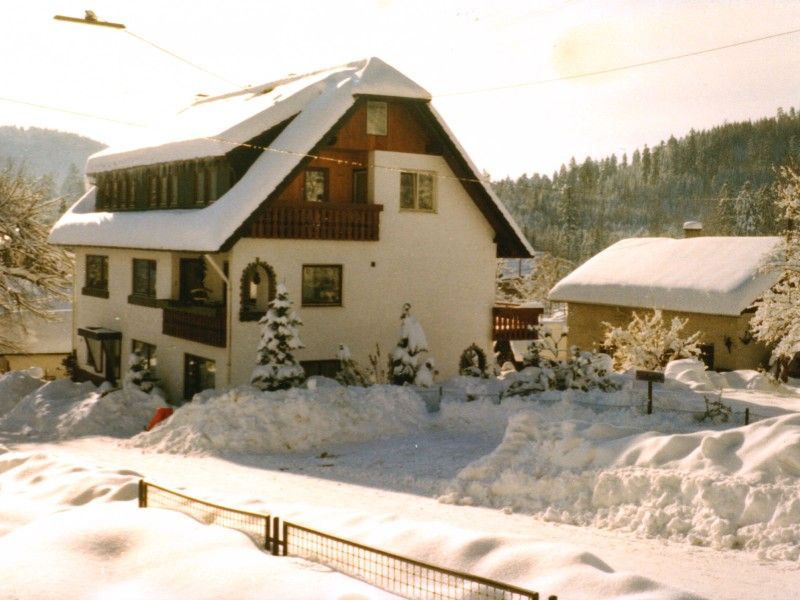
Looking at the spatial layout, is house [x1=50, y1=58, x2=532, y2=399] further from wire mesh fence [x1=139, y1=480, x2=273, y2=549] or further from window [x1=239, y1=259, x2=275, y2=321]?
wire mesh fence [x1=139, y1=480, x2=273, y2=549]

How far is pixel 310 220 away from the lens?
23344 mm

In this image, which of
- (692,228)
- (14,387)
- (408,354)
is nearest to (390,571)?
(408,354)

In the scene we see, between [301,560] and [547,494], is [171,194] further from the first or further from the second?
[301,560]

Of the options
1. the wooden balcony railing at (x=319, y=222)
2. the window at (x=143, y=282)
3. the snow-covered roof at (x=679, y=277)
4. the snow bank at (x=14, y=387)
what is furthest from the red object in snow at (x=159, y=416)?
the snow-covered roof at (x=679, y=277)

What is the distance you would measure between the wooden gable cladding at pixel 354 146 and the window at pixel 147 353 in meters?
7.79

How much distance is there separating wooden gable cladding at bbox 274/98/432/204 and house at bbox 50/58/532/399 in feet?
0.15

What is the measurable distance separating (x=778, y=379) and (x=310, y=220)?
16465mm

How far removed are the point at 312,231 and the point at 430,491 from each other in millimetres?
10892

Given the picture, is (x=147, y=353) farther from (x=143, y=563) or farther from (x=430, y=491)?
(x=143, y=563)

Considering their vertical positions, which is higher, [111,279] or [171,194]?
[171,194]

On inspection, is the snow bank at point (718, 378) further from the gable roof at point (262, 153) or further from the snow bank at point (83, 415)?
the snow bank at point (83, 415)

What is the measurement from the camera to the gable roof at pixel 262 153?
72.7ft

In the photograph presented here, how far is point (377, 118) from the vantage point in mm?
24781

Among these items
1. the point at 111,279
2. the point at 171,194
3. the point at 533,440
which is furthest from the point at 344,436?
the point at 111,279
